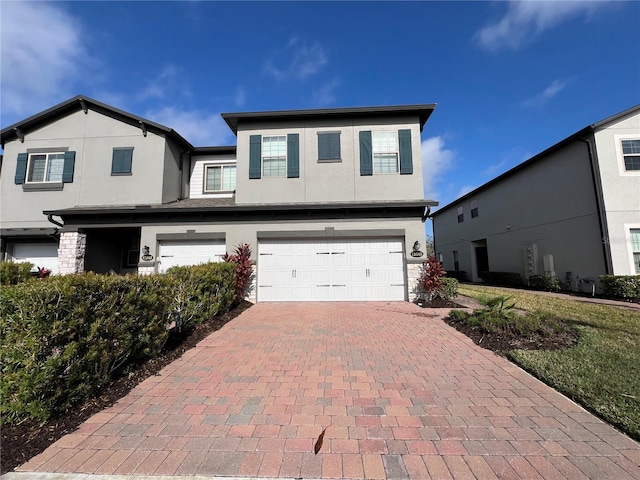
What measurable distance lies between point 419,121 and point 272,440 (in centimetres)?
1126

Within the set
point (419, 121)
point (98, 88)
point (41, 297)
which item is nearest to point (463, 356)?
point (41, 297)

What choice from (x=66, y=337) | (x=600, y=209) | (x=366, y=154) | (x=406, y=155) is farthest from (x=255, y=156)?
(x=600, y=209)

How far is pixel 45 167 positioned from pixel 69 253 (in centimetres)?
475

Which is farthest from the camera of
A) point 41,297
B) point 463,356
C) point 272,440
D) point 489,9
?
point 489,9

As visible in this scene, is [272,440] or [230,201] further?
[230,201]

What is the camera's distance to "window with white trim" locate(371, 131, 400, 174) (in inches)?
428

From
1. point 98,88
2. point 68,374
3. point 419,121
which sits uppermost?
point 98,88

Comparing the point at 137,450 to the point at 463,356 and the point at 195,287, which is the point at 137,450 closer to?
the point at 195,287

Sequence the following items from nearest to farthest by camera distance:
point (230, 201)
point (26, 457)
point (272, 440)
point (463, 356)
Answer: point (26, 457) < point (272, 440) < point (463, 356) < point (230, 201)

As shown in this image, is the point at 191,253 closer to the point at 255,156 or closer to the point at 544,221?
the point at 255,156

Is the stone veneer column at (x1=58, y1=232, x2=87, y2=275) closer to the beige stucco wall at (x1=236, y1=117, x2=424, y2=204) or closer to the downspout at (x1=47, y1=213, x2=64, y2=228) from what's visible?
the downspout at (x1=47, y1=213, x2=64, y2=228)

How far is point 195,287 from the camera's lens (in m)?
6.46

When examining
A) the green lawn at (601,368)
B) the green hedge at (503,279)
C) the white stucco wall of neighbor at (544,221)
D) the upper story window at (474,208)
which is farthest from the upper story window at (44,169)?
the upper story window at (474,208)

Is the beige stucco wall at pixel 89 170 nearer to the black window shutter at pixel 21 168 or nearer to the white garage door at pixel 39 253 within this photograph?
the black window shutter at pixel 21 168
